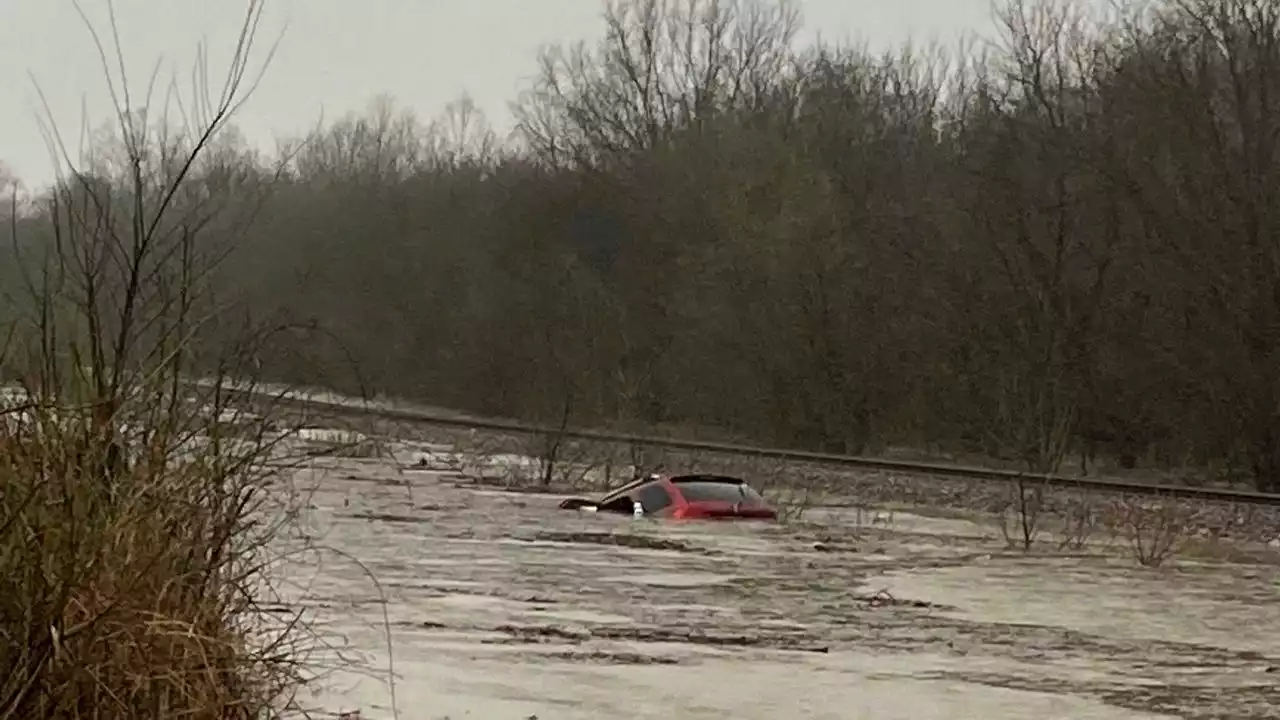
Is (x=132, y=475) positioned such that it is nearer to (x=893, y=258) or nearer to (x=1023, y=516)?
(x=1023, y=516)

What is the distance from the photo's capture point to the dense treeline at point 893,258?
43.6 meters

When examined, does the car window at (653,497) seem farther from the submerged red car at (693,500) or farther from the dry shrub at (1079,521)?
the dry shrub at (1079,521)

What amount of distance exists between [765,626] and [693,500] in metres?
11.3

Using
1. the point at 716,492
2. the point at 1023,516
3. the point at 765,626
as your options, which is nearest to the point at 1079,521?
the point at 1023,516

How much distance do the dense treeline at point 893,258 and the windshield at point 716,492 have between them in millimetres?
6358

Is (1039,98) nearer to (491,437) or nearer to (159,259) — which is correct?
(491,437)

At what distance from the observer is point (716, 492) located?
90.7ft

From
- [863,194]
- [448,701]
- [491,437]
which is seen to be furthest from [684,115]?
[448,701]

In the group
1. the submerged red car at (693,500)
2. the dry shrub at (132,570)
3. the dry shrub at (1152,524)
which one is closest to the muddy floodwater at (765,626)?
the dry shrub at (1152,524)

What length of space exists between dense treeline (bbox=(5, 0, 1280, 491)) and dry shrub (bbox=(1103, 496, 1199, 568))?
345 centimetres

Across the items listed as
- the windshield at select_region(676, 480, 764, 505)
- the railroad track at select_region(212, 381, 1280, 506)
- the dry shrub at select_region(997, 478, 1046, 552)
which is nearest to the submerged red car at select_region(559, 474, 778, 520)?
the windshield at select_region(676, 480, 764, 505)

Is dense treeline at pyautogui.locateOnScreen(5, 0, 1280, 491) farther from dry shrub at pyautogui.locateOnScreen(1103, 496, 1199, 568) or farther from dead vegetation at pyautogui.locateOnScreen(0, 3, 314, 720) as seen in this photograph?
Result: dead vegetation at pyautogui.locateOnScreen(0, 3, 314, 720)

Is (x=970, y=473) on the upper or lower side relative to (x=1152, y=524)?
upper

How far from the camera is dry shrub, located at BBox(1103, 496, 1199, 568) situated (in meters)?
22.4
